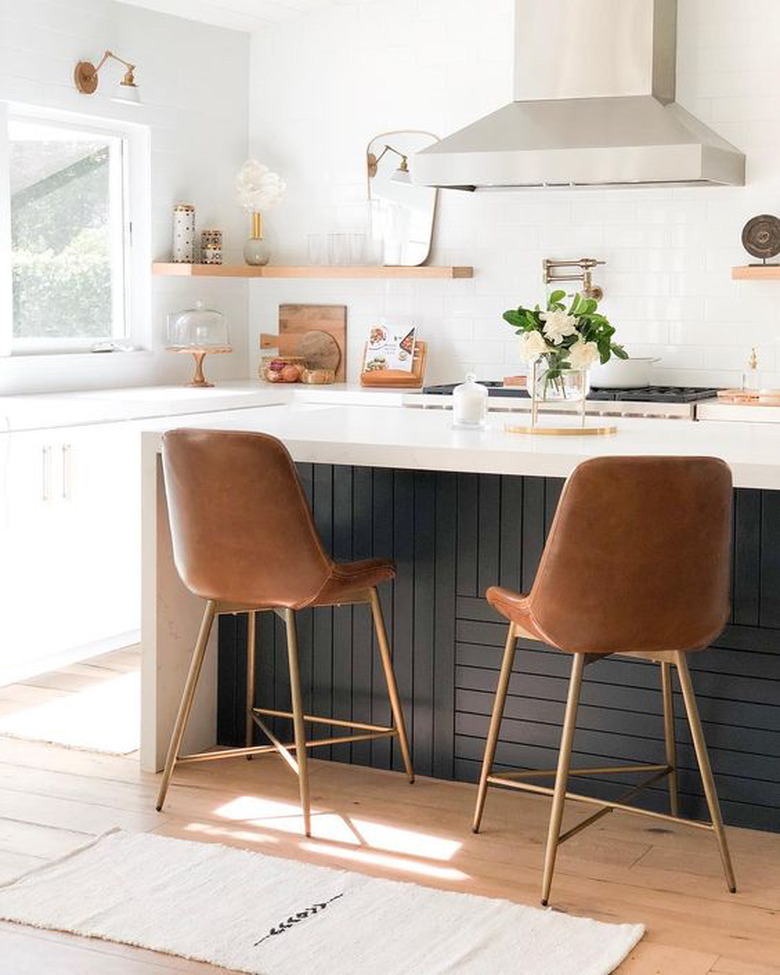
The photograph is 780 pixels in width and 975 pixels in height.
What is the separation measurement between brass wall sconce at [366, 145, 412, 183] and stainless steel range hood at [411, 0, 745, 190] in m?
0.85

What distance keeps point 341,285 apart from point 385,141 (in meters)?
0.71

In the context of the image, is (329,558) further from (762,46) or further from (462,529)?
(762,46)

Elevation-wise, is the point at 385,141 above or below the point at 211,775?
above

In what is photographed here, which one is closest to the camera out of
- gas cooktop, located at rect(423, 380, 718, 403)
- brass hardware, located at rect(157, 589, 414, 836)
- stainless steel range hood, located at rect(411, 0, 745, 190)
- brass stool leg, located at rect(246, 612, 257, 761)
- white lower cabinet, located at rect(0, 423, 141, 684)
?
brass hardware, located at rect(157, 589, 414, 836)

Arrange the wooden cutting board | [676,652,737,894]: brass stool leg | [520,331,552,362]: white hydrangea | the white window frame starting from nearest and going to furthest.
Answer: [676,652,737,894]: brass stool leg → [520,331,552,362]: white hydrangea → the white window frame → the wooden cutting board

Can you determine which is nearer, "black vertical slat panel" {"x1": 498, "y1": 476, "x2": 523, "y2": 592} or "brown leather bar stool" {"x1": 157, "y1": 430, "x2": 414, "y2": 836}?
"brown leather bar stool" {"x1": 157, "y1": 430, "x2": 414, "y2": 836}

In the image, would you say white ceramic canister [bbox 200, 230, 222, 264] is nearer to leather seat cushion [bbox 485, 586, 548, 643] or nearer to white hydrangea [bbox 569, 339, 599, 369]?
white hydrangea [bbox 569, 339, 599, 369]

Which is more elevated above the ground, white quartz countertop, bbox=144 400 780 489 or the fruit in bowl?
the fruit in bowl

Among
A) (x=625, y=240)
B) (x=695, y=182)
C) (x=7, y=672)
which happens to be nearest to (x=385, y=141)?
(x=625, y=240)

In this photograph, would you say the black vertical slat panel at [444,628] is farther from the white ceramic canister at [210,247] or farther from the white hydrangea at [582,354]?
the white ceramic canister at [210,247]

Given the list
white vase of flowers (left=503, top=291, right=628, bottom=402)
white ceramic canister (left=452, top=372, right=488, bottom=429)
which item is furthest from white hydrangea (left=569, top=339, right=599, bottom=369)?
white ceramic canister (left=452, top=372, right=488, bottom=429)

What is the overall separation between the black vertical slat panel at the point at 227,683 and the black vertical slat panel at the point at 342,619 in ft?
1.14

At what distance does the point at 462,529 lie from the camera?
407 centimetres

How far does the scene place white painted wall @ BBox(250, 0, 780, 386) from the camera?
20.5 ft
